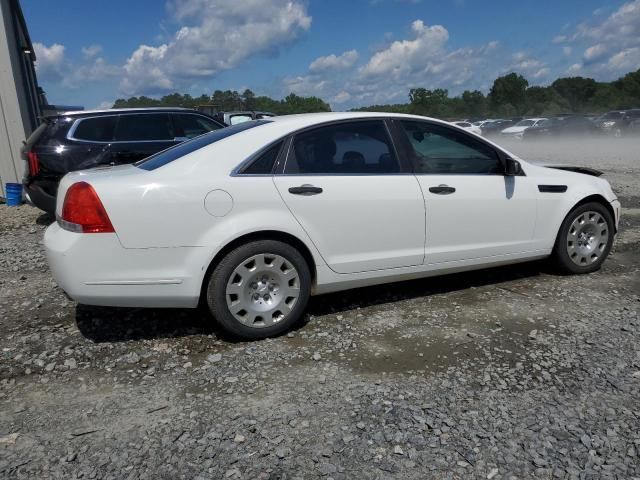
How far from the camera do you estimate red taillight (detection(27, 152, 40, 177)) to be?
7309 mm

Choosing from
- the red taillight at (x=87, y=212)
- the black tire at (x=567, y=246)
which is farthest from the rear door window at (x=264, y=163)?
the black tire at (x=567, y=246)

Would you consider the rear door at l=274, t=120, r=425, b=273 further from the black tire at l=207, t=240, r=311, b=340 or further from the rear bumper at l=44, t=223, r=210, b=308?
the rear bumper at l=44, t=223, r=210, b=308

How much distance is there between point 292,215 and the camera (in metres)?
3.63

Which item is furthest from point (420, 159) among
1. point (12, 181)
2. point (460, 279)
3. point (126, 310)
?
point (12, 181)

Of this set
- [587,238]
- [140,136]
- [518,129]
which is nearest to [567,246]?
[587,238]

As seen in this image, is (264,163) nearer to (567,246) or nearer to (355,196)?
(355,196)

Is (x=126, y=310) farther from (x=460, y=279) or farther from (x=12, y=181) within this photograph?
(x=12, y=181)

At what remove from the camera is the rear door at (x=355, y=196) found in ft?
A: 12.1

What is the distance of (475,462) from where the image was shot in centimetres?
240

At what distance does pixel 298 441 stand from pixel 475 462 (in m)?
0.85

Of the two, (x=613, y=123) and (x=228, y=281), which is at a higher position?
(x=613, y=123)

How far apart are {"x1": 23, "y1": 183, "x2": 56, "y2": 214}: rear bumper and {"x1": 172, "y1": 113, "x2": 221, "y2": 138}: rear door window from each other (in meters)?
2.12

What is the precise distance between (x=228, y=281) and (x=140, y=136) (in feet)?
17.5

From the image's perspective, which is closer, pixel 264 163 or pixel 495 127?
pixel 264 163
